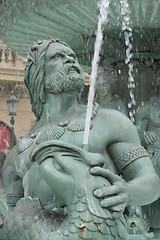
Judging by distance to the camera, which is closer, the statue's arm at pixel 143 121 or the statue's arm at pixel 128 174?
the statue's arm at pixel 128 174

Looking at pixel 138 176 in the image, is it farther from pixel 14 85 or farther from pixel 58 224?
pixel 14 85

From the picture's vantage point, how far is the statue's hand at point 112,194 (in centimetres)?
250

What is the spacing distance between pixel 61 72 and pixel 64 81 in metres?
0.05

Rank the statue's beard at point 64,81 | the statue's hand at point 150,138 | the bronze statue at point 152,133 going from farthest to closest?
the statue's hand at point 150,138 → the bronze statue at point 152,133 → the statue's beard at point 64,81

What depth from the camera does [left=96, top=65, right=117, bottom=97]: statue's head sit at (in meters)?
6.06

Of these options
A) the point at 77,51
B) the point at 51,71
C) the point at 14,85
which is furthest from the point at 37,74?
the point at 14,85

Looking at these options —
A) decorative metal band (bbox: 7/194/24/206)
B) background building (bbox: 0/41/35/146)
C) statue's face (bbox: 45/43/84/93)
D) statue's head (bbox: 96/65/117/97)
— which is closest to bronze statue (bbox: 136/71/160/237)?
statue's head (bbox: 96/65/117/97)

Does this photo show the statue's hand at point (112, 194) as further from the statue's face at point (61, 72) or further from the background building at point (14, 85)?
the background building at point (14, 85)

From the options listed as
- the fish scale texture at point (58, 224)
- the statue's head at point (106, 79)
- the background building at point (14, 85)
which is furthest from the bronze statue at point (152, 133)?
the background building at point (14, 85)

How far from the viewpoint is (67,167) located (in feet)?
8.37

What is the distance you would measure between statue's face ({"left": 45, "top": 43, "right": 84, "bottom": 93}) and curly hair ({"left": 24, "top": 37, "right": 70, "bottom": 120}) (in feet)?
0.08

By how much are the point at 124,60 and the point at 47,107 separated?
3064 mm

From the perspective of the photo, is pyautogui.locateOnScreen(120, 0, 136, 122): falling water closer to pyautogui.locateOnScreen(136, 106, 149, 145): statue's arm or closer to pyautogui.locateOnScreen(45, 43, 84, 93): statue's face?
pyautogui.locateOnScreen(136, 106, 149, 145): statue's arm

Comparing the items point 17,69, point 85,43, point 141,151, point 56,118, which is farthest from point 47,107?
point 17,69
